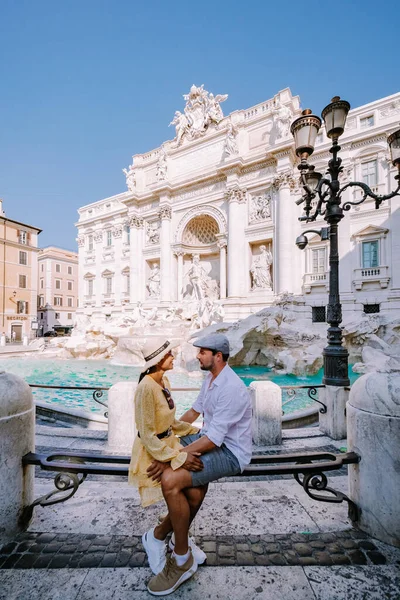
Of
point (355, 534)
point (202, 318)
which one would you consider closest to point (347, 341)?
point (202, 318)

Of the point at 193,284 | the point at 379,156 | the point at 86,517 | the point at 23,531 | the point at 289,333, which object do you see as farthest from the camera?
the point at 193,284

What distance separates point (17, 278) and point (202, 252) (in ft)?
74.1

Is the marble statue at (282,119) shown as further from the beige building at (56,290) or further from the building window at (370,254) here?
the beige building at (56,290)

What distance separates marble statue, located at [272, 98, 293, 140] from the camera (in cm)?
1773

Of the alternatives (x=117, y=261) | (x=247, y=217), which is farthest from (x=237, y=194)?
(x=117, y=261)

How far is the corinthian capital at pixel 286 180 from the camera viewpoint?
701 inches

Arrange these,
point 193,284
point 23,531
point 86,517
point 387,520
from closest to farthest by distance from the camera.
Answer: point 387,520, point 23,531, point 86,517, point 193,284

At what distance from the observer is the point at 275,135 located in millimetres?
18562

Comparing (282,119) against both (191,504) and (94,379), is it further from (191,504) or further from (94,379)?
(191,504)

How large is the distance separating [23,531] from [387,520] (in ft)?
8.81

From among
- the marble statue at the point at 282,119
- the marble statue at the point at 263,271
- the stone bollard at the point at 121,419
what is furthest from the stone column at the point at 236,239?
the stone bollard at the point at 121,419

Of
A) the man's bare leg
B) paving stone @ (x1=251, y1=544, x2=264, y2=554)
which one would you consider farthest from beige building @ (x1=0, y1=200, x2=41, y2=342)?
paving stone @ (x1=251, y1=544, x2=264, y2=554)

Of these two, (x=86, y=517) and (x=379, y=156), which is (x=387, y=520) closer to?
(x=86, y=517)

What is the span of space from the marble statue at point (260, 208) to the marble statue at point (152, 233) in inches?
352
